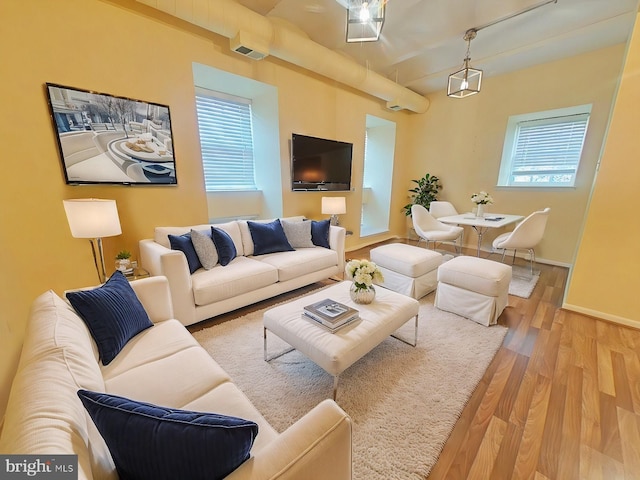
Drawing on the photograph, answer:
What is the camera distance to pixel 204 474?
58cm

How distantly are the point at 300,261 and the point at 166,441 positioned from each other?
83.8 inches

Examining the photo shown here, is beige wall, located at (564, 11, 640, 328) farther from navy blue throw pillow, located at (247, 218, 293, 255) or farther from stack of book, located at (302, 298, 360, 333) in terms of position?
navy blue throw pillow, located at (247, 218, 293, 255)

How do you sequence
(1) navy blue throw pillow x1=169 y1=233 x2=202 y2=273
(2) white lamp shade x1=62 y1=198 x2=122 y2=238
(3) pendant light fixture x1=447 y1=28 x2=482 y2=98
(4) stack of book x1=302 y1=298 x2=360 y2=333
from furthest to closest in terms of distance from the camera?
(3) pendant light fixture x1=447 y1=28 x2=482 y2=98
(1) navy blue throw pillow x1=169 y1=233 x2=202 y2=273
(2) white lamp shade x1=62 y1=198 x2=122 y2=238
(4) stack of book x1=302 y1=298 x2=360 y2=333

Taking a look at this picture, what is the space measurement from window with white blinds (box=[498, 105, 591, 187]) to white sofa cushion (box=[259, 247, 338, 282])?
3502 mm

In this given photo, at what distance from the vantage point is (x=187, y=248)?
7.48 feet

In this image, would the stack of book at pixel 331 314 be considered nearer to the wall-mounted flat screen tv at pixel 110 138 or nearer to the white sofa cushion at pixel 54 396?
the white sofa cushion at pixel 54 396

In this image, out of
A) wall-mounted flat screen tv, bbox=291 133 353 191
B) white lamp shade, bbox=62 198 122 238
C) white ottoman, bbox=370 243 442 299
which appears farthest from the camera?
wall-mounted flat screen tv, bbox=291 133 353 191

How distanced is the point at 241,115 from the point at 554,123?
4.66 m

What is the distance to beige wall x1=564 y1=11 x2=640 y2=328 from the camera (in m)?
2.08

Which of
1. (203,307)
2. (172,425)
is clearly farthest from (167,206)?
(172,425)

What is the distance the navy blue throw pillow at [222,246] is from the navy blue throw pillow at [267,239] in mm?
336

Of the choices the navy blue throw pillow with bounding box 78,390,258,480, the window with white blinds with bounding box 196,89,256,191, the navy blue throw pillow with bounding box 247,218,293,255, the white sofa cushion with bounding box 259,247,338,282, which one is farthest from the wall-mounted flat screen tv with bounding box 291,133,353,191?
the navy blue throw pillow with bounding box 78,390,258,480

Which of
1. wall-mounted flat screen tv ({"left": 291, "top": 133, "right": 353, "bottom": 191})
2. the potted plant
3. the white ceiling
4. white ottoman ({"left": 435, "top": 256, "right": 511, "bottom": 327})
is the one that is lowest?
white ottoman ({"left": 435, "top": 256, "right": 511, "bottom": 327})

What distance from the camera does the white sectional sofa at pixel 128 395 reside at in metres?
0.57
